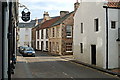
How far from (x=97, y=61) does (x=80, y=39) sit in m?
5.24

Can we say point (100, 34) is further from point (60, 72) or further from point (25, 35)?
point (25, 35)

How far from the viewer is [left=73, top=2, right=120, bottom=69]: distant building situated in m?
16.0

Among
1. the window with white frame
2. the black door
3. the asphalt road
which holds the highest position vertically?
the window with white frame

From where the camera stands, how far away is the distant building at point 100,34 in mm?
15984

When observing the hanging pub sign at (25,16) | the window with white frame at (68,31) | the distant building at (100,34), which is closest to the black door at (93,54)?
the distant building at (100,34)

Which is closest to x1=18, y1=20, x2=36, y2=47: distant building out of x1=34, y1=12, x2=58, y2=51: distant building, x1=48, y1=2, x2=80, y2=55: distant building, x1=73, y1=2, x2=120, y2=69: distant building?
x1=34, y1=12, x2=58, y2=51: distant building

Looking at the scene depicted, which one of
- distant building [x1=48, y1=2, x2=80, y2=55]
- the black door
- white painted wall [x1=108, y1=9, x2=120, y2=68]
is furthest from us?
distant building [x1=48, y1=2, x2=80, y2=55]

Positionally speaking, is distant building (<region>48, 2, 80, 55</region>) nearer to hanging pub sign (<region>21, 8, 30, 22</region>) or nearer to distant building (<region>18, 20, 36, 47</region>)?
hanging pub sign (<region>21, 8, 30, 22</region>)

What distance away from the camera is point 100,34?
55.3ft

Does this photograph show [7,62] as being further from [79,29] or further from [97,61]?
[79,29]

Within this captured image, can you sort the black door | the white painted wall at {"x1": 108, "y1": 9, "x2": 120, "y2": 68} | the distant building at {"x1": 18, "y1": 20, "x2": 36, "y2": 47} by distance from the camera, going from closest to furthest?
1. the white painted wall at {"x1": 108, "y1": 9, "x2": 120, "y2": 68}
2. the black door
3. the distant building at {"x1": 18, "y1": 20, "x2": 36, "y2": 47}

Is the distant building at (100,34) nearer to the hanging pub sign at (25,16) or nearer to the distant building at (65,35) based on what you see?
the hanging pub sign at (25,16)

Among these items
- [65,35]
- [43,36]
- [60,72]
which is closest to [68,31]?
[65,35]

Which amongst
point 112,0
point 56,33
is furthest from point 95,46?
point 56,33
